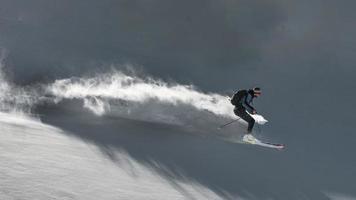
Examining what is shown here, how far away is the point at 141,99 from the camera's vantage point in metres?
18.8

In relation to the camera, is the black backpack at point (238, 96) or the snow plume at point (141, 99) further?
the snow plume at point (141, 99)

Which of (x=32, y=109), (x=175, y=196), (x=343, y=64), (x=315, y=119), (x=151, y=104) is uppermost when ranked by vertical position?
(x=343, y=64)

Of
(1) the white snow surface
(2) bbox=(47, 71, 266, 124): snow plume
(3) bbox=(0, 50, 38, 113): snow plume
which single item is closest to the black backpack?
(2) bbox=(47, 71, 266, 124): snow plume

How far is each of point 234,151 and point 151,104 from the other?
410 cm

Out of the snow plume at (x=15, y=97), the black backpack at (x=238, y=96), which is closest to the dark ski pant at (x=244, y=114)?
the black backpack at (x=238, y=96)

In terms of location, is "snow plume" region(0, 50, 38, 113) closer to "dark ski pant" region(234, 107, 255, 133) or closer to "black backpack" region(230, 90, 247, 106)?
"black backpack" region(230, 90, 247, 106)

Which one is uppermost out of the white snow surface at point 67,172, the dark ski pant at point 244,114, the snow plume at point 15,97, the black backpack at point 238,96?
the black backpack at point 238,96

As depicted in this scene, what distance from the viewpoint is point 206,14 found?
3362 cm

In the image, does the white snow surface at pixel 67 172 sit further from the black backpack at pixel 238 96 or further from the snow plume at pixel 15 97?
the black backpack at pixel 238 96

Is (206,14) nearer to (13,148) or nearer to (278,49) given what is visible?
(278,49)

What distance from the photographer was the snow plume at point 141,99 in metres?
17.6

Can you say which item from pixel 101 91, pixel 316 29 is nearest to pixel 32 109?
pixel 101 91

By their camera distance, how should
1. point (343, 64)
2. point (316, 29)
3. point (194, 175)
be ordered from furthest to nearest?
point (316, 29), point (343, 64), point (194, 175)

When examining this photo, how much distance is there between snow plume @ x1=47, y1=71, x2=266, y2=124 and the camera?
1756 cm
